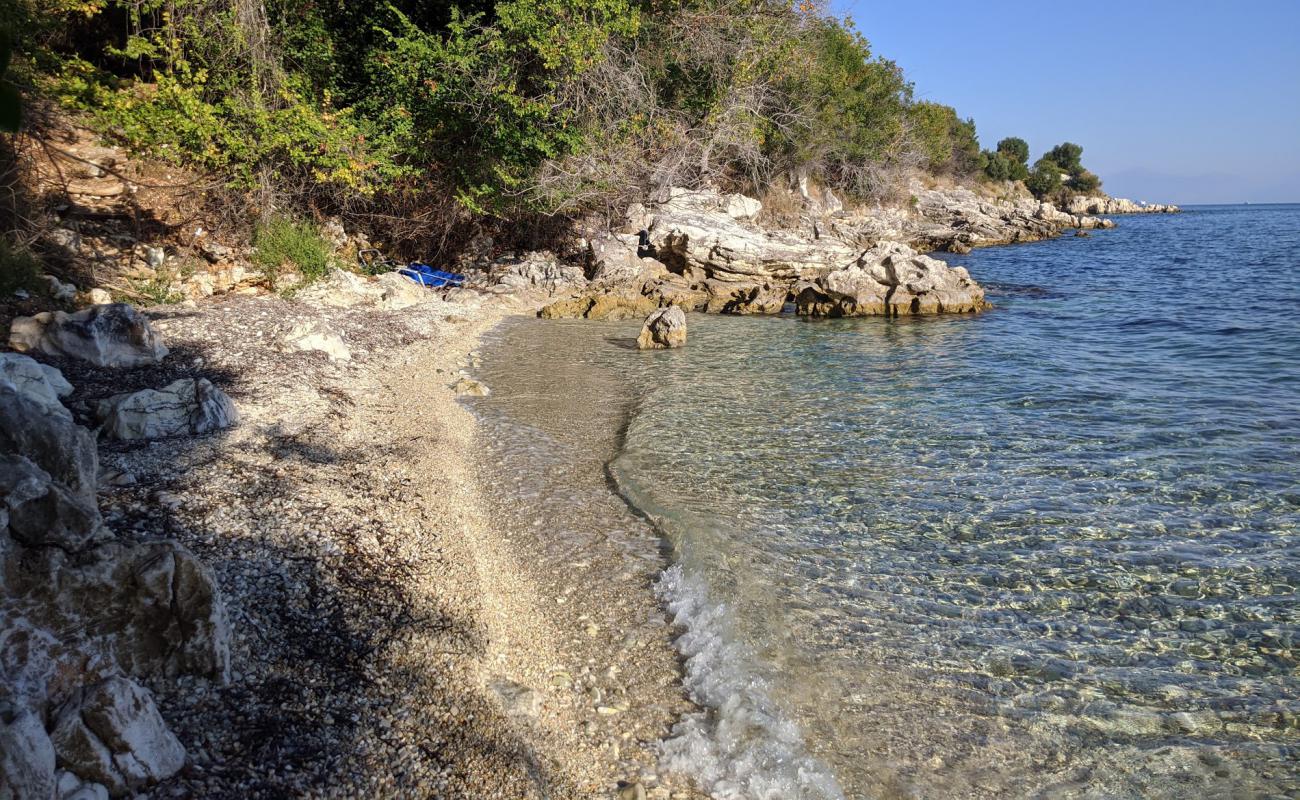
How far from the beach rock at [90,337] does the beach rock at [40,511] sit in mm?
5769

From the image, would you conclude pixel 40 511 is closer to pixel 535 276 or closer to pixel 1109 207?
pixel 535 276

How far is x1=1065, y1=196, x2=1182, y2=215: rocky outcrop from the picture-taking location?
3209 inches

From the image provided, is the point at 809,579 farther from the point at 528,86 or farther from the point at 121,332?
the point at 528,86

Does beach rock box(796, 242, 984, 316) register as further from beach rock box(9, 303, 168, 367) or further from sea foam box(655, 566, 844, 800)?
sea foam box(655, 566, 844, 800)

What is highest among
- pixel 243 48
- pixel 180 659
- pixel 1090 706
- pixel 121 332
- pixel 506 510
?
pixel 243 48

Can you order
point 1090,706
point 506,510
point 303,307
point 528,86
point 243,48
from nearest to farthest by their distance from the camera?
1. point 1090,706
2. point 506,510
3. point 303,307
4. point 243,48
5. point 528,86

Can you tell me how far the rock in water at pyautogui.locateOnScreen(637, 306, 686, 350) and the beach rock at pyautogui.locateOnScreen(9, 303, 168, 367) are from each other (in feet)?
27.1

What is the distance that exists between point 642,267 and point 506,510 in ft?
49.2

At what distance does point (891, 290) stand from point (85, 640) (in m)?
18.5

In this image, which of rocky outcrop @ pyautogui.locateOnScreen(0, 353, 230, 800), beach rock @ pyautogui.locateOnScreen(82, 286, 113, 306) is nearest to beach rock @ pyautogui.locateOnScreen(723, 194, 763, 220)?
beach rock @ pyautogui.locateOnScreen(82, 286, 113, 306)

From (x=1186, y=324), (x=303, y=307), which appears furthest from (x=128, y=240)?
(x=1186, y=324)

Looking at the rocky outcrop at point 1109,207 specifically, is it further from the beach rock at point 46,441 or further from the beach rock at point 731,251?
the beach rock at point 46,441

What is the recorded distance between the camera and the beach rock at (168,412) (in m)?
6.21

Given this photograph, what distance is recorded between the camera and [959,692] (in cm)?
427
